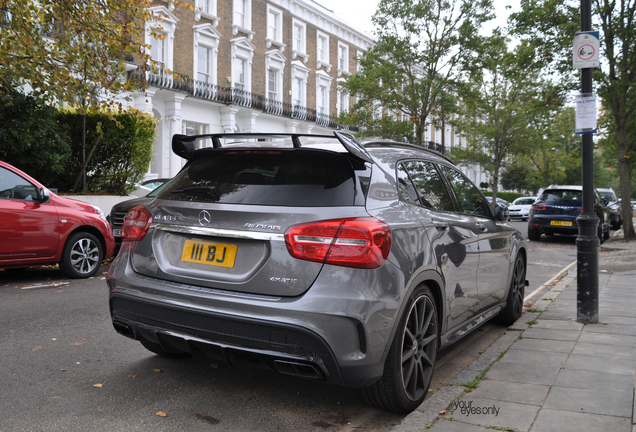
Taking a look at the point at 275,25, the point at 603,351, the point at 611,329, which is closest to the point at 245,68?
the point at 275,25

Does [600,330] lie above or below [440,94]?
below

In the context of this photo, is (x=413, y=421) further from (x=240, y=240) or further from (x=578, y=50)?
(x=578, y=50)

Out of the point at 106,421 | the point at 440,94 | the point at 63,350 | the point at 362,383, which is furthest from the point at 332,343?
the point at 440,94

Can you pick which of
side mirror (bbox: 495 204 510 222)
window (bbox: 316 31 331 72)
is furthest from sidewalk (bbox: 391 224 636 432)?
window (bbox: 316 31 331 72)

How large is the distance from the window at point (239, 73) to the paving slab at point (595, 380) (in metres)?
30.1

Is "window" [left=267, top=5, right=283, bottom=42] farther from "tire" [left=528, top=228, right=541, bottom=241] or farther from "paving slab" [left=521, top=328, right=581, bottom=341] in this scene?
"paving slab" [left=521, top=328, right=581, bottom=341]

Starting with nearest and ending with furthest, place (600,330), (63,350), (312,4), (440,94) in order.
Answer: (63,350) < (600,330) < (440,94) < (312,4)

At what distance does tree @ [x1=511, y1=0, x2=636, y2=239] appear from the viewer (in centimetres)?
1681

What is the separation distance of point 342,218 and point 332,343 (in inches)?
26.2

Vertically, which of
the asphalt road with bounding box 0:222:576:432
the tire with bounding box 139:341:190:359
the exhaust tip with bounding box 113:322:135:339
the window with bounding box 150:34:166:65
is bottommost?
the asphalt road with bounding box 0:222:576:432

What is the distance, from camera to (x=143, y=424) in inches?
126

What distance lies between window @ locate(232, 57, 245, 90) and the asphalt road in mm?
28140

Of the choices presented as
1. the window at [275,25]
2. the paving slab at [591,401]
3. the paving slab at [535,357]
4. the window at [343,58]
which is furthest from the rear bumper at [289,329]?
the window at [343,58]

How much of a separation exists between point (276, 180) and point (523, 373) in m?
2.40
